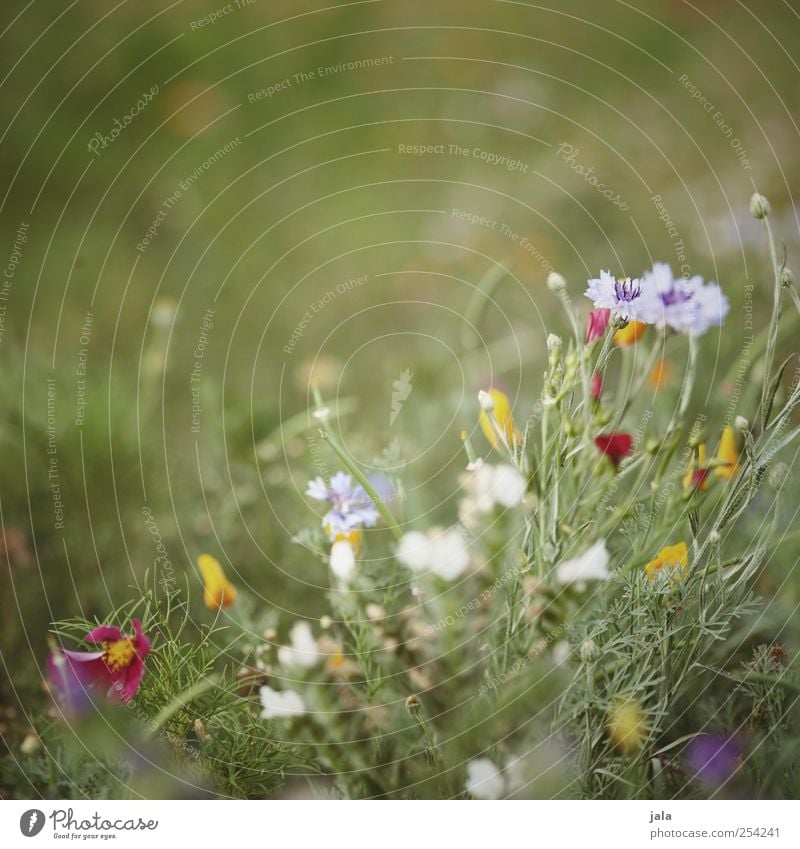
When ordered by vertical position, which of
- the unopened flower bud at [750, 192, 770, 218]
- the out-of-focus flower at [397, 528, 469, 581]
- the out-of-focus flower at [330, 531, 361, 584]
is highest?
the unopened flower bud at [750, 192, 770, 218]

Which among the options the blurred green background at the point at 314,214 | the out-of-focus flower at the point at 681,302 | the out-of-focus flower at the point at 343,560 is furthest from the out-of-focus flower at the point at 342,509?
the out-of-focus flower at the point at 681,302

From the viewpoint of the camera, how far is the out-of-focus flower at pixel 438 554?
482mm

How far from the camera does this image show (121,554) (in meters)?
0.64

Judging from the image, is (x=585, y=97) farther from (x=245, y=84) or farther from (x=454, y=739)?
(x=454, y=739)

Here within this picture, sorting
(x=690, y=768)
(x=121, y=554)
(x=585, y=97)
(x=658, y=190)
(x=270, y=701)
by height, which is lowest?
(x=690, y=768)

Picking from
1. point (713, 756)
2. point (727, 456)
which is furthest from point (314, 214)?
point (713, 756)

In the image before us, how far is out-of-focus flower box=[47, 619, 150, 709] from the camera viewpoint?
55cm

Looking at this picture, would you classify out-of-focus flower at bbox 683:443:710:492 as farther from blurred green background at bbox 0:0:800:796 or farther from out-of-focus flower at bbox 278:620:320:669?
out-of-focus flower at bbox 278:620:320:669

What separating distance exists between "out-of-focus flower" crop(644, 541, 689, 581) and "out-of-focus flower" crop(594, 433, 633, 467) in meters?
0.07

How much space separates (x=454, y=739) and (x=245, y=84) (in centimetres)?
66

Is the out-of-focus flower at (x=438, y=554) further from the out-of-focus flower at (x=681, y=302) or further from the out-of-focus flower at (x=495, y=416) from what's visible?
the out-of-focus flower at (x=681, y=302)

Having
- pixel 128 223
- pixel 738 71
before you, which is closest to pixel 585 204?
pixel 738 71

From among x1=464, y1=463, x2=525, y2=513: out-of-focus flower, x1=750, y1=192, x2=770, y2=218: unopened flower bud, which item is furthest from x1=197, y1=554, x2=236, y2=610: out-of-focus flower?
x1=750, y1=192, x2=770, y2=218: unopened flower bud
